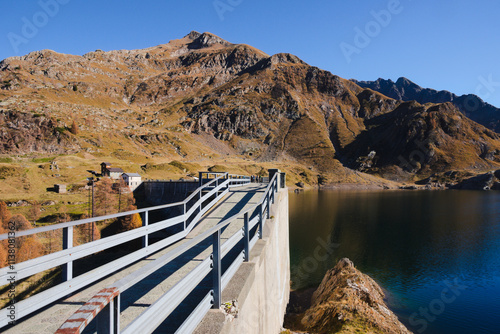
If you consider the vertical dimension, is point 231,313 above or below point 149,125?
below

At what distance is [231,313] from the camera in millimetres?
4273

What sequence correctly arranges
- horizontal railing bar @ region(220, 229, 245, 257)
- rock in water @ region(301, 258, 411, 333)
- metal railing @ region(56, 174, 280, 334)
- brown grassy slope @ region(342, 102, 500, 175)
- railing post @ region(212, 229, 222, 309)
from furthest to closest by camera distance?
brown grassy slope @ region(342, 102, 500, 175), rock in water @ region(301, 258, 411, 333), horizontal railing bar @ region(220, 229, 245, 257), railing post @ region(212, 229, 222, 309), metal railing @ region(56, 174, 280, 334)

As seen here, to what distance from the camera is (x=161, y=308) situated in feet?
8.77

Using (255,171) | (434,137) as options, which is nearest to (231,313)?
(255,171)

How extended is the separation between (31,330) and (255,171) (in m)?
118

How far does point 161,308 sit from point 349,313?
1456 cm

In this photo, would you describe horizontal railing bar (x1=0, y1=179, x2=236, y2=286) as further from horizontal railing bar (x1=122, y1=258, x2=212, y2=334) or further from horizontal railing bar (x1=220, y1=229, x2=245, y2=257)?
horizontal railing bar (x1=220, y1=229, x2=245, y2=257)

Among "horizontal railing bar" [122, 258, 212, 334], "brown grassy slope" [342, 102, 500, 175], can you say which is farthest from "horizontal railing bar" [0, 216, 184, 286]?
"brown grassy slope" [342, 102, 500, 175]

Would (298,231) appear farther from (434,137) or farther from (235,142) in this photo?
(434,137)

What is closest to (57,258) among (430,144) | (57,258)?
(57,258)

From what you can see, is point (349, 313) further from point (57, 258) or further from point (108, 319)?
point (108, 319)

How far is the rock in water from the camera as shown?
534 inches

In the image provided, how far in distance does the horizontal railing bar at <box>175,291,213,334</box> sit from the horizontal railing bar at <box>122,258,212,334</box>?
0.38m

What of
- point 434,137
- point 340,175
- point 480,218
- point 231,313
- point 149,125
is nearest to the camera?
point 231,313
